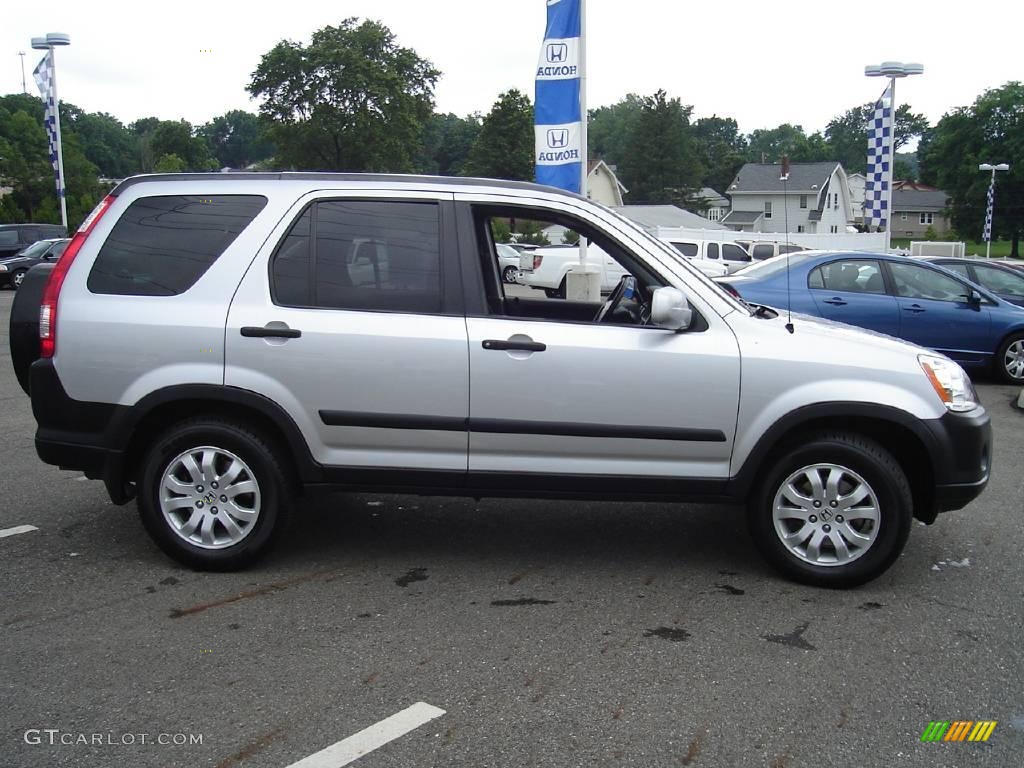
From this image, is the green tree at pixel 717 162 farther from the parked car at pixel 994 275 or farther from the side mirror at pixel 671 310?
the side mirror at pixel 671 310

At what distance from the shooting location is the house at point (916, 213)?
103 metres

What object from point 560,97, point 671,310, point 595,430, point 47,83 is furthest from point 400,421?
point 47,83

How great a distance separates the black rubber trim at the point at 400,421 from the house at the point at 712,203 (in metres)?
94.7

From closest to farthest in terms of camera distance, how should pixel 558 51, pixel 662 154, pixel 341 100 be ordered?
pixel 558 51, pixel 341 100, pixel 662 154

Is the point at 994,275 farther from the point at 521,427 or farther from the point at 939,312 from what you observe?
the point at 521,427

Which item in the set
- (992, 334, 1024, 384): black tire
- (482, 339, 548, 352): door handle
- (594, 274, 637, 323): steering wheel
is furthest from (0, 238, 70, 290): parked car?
(482, 339, 548, 352): door handle

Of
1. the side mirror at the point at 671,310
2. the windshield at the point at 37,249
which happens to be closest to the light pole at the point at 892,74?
the side mirror at the point at 671,310

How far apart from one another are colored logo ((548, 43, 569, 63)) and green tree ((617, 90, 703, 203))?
269 ft

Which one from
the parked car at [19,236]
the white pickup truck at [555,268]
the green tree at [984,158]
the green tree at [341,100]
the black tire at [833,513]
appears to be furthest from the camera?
the green tree at [984,158]

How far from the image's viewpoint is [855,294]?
10.9m

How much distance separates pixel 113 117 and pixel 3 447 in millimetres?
116933

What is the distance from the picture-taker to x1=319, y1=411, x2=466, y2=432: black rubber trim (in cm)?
462

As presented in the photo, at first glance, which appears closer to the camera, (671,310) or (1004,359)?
(671,310)

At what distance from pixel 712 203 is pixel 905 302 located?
94686mm
